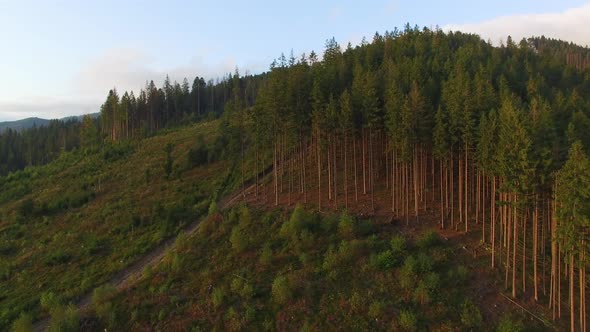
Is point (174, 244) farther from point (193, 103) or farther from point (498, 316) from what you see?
point (193, 103)

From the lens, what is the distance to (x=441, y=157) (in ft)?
121

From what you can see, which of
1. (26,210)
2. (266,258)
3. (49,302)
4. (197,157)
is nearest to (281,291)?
(266,258)

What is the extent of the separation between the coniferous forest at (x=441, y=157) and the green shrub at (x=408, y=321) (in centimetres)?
723

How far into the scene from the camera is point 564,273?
2850cm

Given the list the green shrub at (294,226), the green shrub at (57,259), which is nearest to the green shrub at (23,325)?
the green shrub at (57,259)

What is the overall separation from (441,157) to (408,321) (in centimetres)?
1670

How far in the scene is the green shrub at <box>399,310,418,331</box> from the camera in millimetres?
24625

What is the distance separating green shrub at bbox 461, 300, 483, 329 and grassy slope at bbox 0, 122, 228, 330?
86.6 ft

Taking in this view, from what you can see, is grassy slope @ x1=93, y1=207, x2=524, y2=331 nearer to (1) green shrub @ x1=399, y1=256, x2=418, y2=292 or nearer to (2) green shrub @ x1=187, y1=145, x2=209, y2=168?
(1) green shrub @ x1=399, y1=256, x2=418, y2=292

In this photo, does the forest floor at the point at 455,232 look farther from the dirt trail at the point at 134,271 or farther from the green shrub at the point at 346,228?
the dirt trail at the point at 134,271

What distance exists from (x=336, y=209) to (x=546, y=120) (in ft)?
59.7

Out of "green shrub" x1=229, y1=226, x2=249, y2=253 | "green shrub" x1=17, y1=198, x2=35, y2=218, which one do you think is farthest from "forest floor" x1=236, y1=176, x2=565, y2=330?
"green shrub" x1=17, y1=198, x2=35, y2=218

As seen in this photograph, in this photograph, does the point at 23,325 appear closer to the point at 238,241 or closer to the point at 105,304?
the point at 105,304

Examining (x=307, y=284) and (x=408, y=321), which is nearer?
(x=408, y=321)
